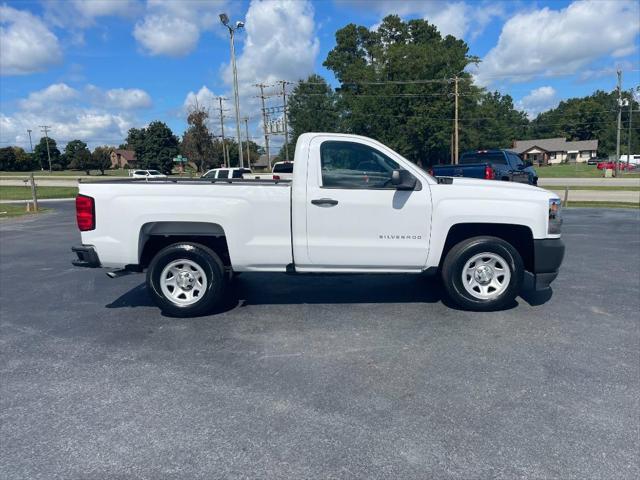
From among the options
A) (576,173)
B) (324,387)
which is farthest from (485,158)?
(576,173)

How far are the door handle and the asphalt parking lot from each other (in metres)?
1.25

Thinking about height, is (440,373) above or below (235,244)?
below

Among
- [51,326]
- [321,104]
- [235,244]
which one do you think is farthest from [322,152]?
[321,104]

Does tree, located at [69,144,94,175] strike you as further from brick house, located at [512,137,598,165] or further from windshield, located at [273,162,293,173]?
brick house, located at [512,137,598,165]

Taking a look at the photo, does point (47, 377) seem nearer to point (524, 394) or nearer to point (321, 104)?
point (524, 394)

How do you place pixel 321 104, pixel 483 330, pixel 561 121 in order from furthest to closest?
1. pixel 561 121
2. pixel 321 104
3. pixel 483 330

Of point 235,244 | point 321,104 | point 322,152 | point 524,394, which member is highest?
point 321,104

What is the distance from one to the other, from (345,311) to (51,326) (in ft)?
10.7

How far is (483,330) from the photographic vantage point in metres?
4.79

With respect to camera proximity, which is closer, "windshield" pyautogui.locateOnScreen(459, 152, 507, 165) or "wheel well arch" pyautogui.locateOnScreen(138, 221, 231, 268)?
"wheel well arch" pyautogui.locateOnScreen(138, 221, 231, 268)

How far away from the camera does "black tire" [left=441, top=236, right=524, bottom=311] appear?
524 cm

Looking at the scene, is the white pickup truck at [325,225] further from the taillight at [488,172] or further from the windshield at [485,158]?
the windshield at [485,158]

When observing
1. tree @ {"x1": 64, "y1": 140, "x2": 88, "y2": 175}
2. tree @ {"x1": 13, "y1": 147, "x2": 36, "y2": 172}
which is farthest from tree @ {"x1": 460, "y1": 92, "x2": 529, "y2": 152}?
tree @ {"x1": 13, "y1": 147, "x2": 36, "y2": 172}

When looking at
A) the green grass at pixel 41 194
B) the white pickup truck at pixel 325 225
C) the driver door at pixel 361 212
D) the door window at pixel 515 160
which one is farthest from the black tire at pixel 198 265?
the green grass at pixel 41 194
